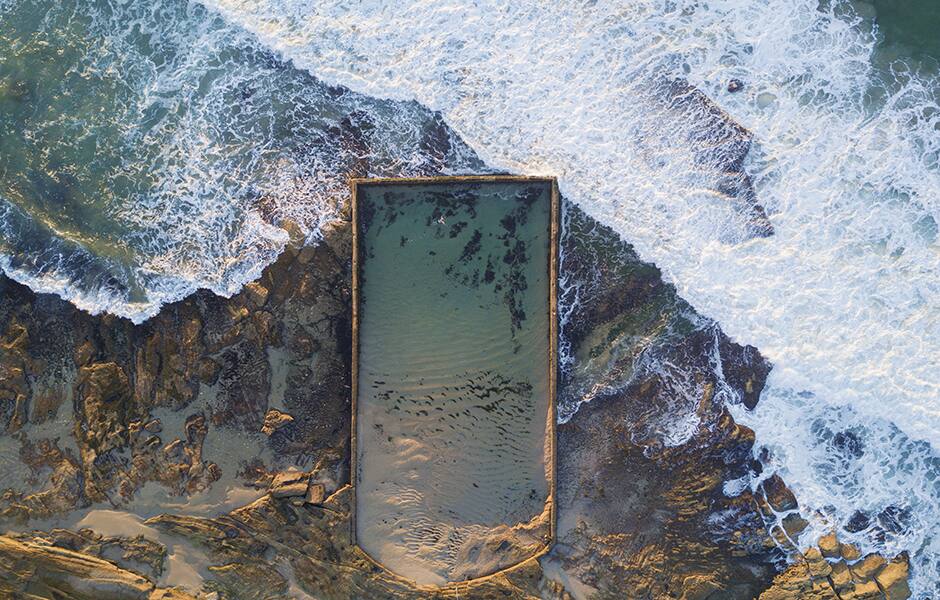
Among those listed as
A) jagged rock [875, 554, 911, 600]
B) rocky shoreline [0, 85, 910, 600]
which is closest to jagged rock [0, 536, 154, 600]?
rocky shoreline [0, 85, 910, 600]

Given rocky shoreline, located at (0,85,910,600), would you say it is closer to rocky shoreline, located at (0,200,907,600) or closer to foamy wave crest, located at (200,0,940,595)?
rocky shoreline, located at (0,200,907,600)

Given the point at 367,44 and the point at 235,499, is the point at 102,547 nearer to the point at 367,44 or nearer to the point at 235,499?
the point at 235,499

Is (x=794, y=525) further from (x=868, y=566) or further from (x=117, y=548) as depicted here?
(x=117, y=548)

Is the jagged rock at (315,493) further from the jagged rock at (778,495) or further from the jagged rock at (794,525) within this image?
the jagged rock at (794,525)

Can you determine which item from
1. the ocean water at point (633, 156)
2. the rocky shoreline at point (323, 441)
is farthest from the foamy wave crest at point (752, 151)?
the rocky shoreline at point (323, 441)

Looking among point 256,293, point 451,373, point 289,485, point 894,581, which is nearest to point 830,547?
point 894,581

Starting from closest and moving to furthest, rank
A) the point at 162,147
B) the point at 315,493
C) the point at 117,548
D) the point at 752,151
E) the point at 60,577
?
the point at 60,577 → the point at 117,548 → the point at 315,493 → the point at 752,151 → the point at 162,147
